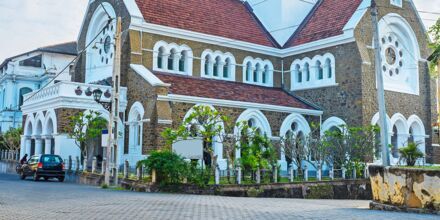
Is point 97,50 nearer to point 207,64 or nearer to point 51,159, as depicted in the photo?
point 207,64

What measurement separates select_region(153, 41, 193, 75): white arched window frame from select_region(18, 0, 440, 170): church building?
0.21ft

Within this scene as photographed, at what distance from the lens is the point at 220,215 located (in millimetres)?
10562

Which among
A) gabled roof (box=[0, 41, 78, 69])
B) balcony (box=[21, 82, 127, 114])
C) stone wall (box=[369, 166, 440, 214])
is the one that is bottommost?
stone wall (box=[369, 166, 440, 214])

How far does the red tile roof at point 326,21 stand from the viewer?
101 ft

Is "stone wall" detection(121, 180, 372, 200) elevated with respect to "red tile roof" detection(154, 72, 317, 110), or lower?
lower

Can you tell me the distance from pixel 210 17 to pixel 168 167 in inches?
653

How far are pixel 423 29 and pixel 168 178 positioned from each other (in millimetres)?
23463

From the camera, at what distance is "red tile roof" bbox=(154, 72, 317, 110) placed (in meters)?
26.0

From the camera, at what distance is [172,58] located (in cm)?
2914

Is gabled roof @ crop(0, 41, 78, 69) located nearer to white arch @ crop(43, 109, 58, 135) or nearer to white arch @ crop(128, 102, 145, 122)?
white arch @ crop(43, 109, 58, 135)

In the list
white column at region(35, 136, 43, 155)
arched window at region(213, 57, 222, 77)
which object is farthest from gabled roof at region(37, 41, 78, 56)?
arched window at region(213, 57, 222, 77)

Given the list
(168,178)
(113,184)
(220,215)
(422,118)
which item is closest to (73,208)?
(220,215)

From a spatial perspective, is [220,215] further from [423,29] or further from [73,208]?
[423,29]

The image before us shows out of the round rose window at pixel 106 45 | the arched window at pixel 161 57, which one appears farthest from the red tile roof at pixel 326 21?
the round rose window at pixel 106 45
